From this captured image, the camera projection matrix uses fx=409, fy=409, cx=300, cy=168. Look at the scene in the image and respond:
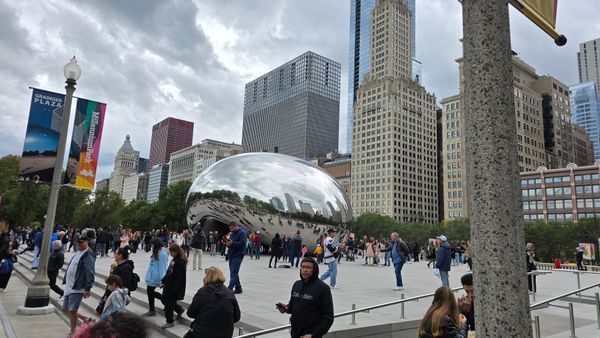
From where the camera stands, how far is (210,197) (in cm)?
2602

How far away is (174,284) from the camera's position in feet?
25.0

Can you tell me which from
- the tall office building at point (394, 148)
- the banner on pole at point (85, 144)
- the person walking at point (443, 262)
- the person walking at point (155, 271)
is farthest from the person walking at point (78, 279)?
the tall office building at point (394, 148)

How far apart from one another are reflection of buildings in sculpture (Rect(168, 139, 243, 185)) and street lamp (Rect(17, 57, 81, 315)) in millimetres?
162328

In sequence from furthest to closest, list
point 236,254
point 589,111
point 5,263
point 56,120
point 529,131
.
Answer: point 589,111 < point 529,131 < point 5,263 < point 56,120 < point 236,254

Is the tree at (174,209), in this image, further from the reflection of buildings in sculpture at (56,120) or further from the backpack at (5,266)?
the reflection of buildings in sculpture at (56,120)

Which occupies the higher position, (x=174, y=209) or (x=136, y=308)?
(x=174, y=209)

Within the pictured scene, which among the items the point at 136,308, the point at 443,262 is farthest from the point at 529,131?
the point at 136,308

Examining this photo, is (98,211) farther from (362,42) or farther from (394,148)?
(362,42)

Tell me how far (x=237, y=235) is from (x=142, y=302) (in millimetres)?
2747

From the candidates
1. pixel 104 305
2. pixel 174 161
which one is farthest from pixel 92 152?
pixel 174 161

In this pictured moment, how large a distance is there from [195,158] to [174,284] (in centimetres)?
17758

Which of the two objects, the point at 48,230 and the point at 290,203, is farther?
the point at 290,203

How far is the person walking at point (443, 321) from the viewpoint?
397cm

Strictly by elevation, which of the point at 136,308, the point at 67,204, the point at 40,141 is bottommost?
the point at 136,308
